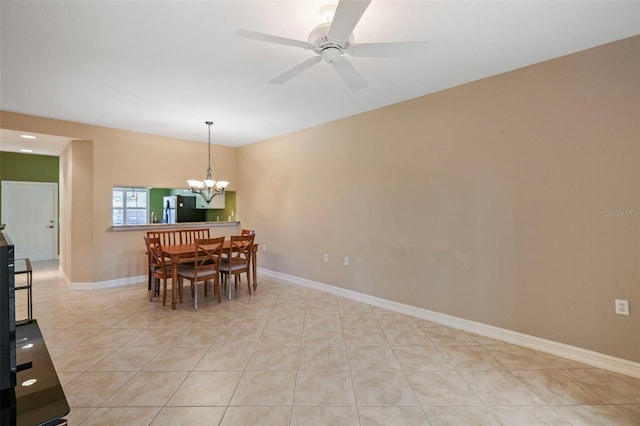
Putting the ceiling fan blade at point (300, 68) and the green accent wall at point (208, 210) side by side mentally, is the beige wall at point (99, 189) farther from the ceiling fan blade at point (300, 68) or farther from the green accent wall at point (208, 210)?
the ceiling fan blade at point (300, 68)

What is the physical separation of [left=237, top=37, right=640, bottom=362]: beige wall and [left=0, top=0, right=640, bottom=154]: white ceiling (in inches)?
11.2

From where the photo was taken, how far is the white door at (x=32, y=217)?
20.1 ft

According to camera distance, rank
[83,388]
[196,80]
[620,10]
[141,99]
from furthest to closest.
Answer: [141,99], [196,80], [83,388], [620,10]

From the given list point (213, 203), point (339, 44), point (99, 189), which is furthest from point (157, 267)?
point (339, 44)

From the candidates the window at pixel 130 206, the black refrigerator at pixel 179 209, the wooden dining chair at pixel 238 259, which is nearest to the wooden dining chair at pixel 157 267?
the wooden dining chair at pixel 238 259

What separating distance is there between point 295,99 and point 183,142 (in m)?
3.10

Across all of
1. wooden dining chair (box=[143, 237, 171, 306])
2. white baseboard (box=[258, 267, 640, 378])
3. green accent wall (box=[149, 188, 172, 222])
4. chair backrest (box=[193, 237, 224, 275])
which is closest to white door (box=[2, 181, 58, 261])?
green accent wall (box=[149, 188, 172, 222])

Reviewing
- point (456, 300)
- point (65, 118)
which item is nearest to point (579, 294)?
point (456, 300)

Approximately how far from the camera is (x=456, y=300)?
3.11 meters

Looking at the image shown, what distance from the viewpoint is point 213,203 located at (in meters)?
6.29

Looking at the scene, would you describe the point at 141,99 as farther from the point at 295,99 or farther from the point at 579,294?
the point at 579,294

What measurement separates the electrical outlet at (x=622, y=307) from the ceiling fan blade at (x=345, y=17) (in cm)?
291

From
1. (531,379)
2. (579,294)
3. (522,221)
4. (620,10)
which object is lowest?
(531,379)

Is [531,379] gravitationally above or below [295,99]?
below
